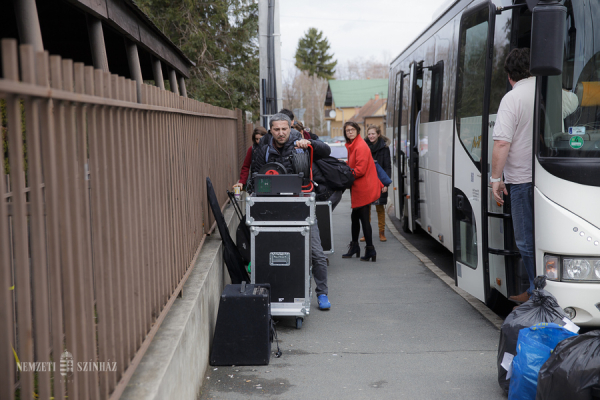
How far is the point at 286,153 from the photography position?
602 cm

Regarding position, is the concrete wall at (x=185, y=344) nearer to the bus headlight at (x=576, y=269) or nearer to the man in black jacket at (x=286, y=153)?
the man in black jacket at (x=286, y=153)

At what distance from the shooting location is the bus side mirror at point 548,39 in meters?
3.95

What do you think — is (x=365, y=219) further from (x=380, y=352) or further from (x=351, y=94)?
(x=351, y=94)

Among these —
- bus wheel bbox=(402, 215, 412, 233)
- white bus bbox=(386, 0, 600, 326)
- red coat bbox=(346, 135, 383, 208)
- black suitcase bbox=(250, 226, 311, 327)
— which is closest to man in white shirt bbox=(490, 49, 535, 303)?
white bus bbox=(386, 0, 600, 326)

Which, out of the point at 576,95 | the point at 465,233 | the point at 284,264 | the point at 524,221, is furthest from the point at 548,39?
the point at 284,264

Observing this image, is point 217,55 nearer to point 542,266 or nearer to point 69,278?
point 542,266

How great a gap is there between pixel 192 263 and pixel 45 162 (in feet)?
10.1

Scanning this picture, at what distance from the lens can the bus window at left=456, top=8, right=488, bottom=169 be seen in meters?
5.64

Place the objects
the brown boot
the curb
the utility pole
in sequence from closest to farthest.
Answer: the brown boot, the curb, the utility pole

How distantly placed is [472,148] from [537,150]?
1.31 meters

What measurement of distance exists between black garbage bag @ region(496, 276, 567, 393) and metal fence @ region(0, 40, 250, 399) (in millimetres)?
2146

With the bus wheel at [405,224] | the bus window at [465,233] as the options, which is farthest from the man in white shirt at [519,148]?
the bus wheel at [405,224]

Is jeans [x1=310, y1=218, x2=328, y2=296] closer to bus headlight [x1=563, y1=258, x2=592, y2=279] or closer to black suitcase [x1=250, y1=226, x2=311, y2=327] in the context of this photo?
black suitcase [x1=250, y1=226, x2=311, y2=327]

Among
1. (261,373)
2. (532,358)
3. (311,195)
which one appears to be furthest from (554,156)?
(261,373)
